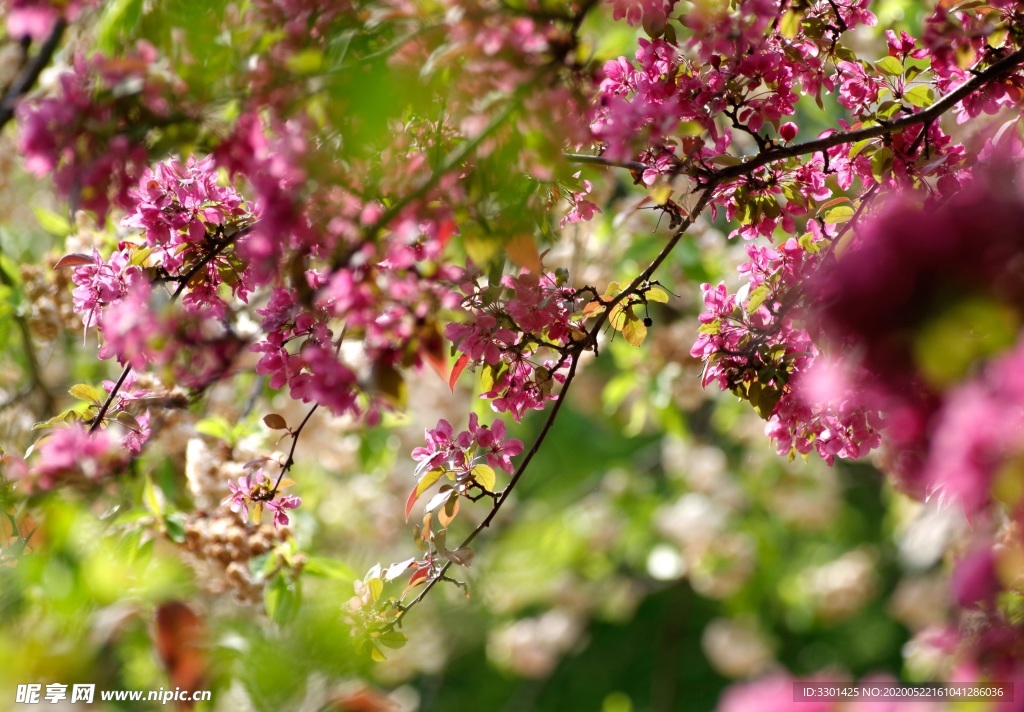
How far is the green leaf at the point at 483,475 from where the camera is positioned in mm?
1112

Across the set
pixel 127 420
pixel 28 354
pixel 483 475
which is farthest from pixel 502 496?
pixel 28 354

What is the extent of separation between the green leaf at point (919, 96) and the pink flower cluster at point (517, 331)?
1.60ft

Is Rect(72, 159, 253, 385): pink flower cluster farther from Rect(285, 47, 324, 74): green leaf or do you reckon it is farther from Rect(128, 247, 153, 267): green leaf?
Rect(285, 47, 324, 74): green leaf

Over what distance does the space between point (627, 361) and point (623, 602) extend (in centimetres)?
177

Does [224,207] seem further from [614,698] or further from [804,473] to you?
[614,698]

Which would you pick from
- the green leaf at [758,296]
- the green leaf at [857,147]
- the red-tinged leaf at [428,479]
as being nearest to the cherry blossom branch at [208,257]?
the red-tinged leaf at [428,479]

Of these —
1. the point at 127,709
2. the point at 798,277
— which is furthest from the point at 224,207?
the point at 127,709

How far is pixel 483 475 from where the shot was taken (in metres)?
1.12

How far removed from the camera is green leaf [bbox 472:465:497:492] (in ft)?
3.65

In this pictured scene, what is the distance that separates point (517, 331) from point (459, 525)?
2.36 metres

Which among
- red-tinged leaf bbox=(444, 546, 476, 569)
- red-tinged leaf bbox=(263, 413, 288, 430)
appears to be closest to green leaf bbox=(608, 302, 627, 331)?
red-tinged leaf bbox=(444, 546, 476, 569)

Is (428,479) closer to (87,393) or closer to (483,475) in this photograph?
(483,475)

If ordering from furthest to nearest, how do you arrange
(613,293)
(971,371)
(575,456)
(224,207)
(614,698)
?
1. (575,456)
2. (614,698)
3. (613,293)
4. (224,207)
5. (971,371)

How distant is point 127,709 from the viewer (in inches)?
62.7
